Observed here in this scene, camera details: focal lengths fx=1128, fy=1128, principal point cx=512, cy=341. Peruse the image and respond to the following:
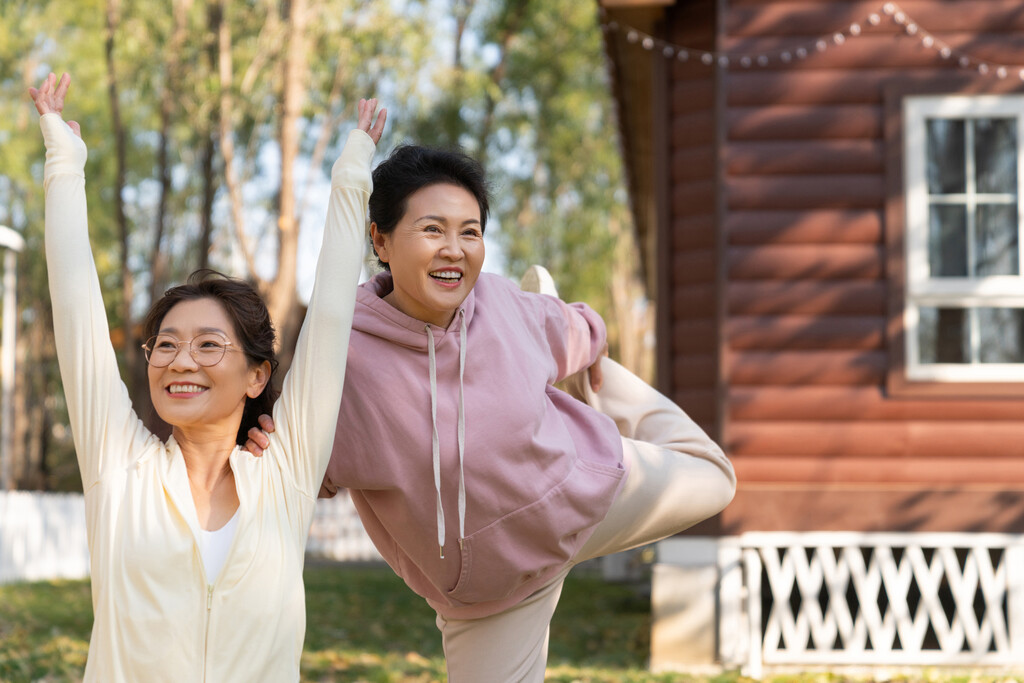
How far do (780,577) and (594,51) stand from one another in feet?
55.5

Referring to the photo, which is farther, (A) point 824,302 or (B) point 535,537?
(A) point 824,302

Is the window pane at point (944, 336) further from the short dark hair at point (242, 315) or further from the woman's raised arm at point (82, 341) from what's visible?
the woman's raised arm at point (82, 341)

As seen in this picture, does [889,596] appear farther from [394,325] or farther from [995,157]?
[394,325]

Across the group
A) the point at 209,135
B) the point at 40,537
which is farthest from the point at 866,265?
the point at 209,135

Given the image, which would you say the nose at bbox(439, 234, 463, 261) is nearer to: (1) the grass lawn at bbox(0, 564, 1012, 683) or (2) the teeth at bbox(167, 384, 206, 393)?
(2) the teeth at bbox(167, 384, 206, 393)

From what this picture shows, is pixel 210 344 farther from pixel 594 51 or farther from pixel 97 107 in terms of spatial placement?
pixel 97 107

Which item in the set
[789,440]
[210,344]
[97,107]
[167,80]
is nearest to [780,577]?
[789,440]

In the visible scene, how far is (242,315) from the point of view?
279 cm

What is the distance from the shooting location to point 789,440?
24.0ft

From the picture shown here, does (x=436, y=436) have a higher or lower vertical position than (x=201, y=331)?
lower

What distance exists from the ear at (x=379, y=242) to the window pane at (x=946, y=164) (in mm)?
5197

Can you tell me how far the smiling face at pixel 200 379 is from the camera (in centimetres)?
266

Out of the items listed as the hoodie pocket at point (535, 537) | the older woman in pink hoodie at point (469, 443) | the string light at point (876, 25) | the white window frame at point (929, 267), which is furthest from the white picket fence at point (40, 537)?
the hoodie pocket at point (535, 537)

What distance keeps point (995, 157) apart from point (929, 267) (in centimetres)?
86
